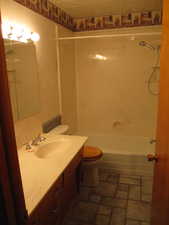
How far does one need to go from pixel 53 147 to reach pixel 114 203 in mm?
1015

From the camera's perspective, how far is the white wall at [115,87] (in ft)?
10.6

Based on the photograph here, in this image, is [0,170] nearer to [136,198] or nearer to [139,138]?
[136,198]

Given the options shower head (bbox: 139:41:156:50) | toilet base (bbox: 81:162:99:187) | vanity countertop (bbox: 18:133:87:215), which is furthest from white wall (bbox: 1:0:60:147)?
shower head (bbox: 139:41:156:50)

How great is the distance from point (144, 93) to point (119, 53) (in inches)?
34.4

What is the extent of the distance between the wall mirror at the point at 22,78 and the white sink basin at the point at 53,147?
405 mm

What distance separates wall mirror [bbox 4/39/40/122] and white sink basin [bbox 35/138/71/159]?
405 mm

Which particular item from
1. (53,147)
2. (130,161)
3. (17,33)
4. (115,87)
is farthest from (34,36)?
(130,161)

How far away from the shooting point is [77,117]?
3.74 meters

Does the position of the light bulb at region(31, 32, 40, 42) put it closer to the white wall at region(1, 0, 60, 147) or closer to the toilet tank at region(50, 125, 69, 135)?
the white wall at region(1, 0, 60, 147)

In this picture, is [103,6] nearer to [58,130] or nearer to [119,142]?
[58,130]

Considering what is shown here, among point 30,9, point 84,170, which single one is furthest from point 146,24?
point 84,170

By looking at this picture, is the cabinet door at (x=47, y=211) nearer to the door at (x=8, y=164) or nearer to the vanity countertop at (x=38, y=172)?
the vanity countertop at (x=38, y=172)

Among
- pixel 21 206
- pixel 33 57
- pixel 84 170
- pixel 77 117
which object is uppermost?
pixel 33 57

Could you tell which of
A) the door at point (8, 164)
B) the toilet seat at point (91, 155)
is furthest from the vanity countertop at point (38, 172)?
the toilet seat at point (91, 155)
